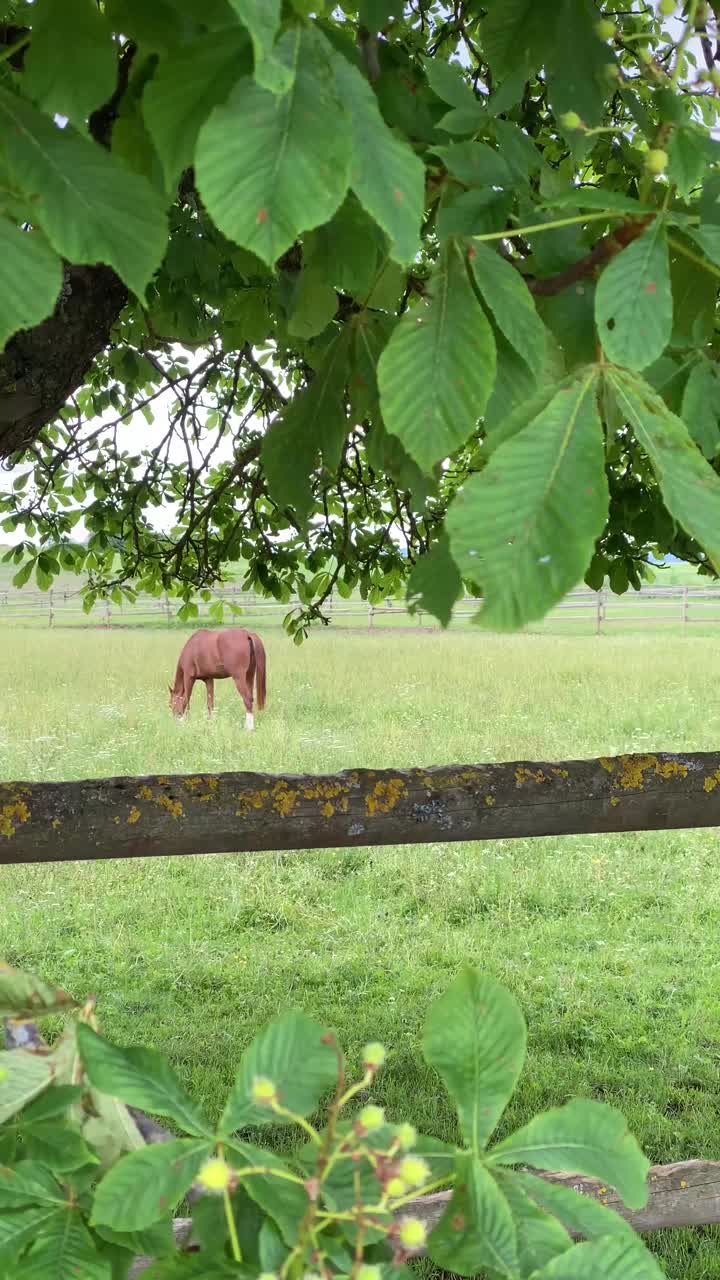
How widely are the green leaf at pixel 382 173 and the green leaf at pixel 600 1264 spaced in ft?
1.86

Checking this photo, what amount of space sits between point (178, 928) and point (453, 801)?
16.1 feet

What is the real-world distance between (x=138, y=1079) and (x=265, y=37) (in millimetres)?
583

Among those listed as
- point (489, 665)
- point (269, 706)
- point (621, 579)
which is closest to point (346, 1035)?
point (621, 579)

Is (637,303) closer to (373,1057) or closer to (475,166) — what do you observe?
(475,166)

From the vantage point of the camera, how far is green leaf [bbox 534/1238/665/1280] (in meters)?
0.54

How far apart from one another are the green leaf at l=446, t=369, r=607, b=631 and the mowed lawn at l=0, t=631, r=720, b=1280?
3.49 m

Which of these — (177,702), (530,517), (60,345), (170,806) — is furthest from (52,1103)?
(177,702)

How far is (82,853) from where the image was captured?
91.8 inches

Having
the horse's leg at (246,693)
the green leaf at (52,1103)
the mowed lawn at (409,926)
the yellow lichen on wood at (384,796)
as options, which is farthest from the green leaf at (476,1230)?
the horse's leg at (246,693)

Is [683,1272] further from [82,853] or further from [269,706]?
[269,706]

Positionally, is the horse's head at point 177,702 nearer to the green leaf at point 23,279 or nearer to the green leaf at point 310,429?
the green leaf at point 310,429

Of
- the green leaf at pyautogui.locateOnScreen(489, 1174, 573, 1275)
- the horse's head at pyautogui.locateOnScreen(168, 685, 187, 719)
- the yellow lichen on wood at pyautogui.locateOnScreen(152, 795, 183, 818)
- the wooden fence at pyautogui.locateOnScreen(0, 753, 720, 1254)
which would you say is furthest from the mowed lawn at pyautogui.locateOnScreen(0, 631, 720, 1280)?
the green leaf at pyautogui.locateOnScreen(489, 1174, 573, 1275)

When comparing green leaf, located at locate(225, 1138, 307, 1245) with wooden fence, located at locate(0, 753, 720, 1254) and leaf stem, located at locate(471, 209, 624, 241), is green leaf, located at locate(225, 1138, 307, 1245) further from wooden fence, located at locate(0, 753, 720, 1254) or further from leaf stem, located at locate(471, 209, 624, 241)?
wooden fence, located at locate(0, 753, 720, 1254)

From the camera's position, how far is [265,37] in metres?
0.51
